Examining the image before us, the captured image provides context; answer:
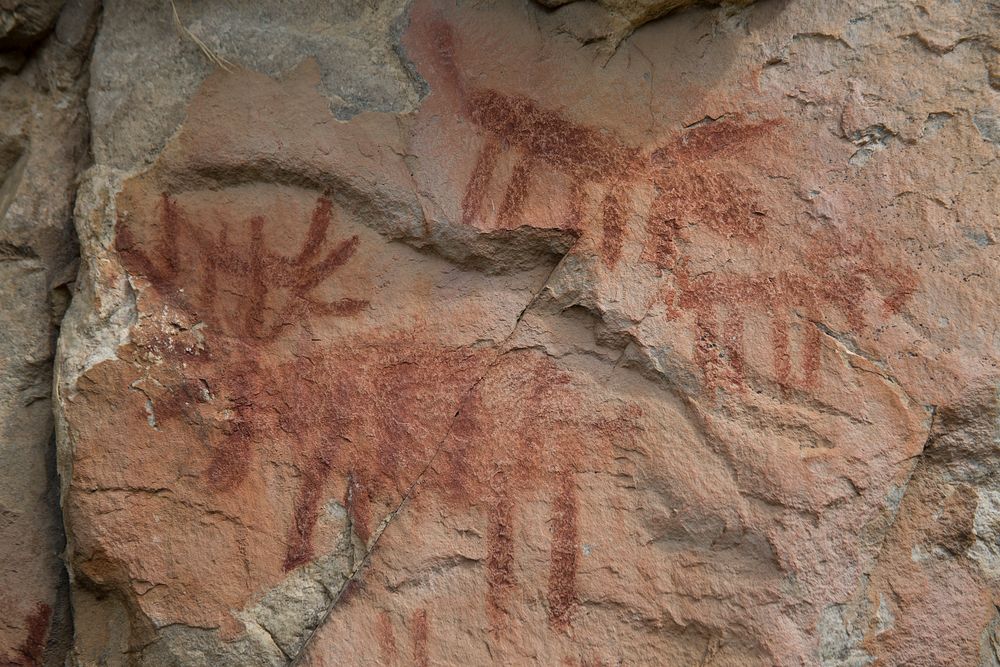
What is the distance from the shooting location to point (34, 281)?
206 centimetres

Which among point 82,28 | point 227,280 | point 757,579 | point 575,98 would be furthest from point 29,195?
point 757,579

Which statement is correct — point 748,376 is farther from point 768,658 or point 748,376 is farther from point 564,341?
point 768,658

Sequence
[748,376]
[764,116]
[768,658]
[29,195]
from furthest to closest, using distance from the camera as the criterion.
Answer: [29,195] < [764,116] < [748,376] < [768,658]

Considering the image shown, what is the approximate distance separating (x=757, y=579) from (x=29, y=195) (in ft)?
5.78

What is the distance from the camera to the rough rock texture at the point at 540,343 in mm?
1766

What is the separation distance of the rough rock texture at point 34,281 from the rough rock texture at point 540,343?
158 millimetres

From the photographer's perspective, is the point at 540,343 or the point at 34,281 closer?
the point at 540,343

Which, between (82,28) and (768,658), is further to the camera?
(82,28)

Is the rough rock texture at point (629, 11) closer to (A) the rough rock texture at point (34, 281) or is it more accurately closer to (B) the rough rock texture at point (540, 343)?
(B) the rough rock texture at point (540, 343)

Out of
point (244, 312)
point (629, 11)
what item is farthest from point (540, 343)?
point (629, 11)

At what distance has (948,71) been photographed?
189cm

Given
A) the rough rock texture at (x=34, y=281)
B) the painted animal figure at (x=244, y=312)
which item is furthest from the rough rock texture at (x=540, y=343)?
the rough rock texture at (x=34, y=281)

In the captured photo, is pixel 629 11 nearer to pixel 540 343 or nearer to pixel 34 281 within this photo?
pixel 540 343

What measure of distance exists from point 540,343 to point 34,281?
115cm
